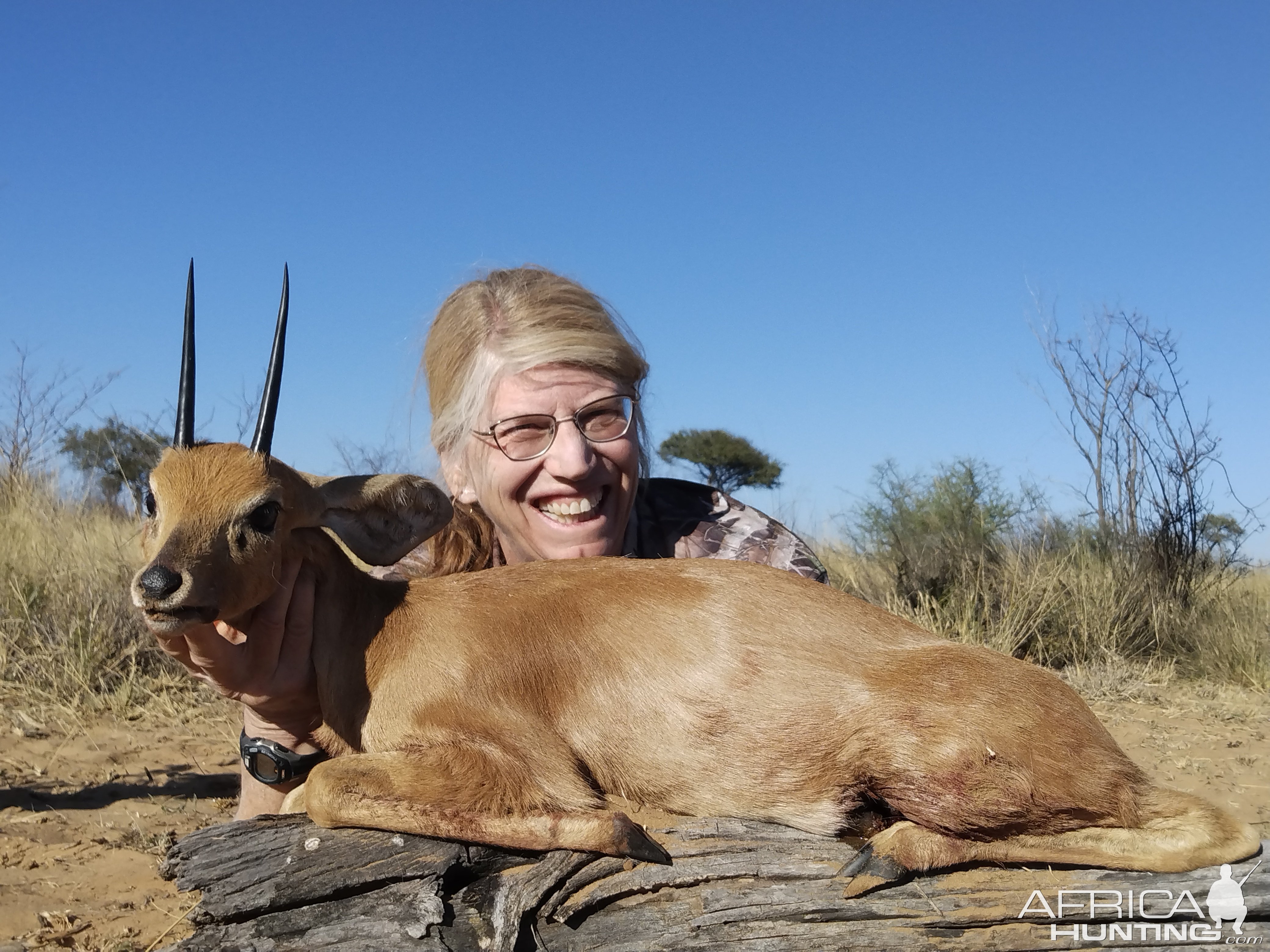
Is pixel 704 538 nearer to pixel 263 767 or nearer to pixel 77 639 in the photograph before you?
pixel 263 767

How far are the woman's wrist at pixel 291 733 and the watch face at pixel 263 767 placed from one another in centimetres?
7

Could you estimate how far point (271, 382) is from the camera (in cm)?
419

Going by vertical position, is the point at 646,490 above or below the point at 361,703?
above

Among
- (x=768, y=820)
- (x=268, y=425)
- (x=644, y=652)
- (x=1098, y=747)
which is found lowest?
(x=768, y=820)

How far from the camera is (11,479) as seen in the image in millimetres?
13336

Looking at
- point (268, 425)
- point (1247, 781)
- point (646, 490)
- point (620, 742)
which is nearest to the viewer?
point (620, 742)

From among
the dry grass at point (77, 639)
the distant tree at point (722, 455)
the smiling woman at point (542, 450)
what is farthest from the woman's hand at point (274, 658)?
the distant tree at point (722, 455)

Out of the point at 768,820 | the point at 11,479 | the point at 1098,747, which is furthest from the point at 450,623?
the point at 11,479

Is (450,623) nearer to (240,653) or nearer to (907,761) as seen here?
(240,653)

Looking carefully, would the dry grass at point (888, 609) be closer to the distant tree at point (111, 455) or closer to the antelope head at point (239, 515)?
the distant tree at point (111, 455)

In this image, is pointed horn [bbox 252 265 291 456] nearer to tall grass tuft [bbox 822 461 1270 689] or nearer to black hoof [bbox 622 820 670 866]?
black hoof [bbox 622 820 670 866]

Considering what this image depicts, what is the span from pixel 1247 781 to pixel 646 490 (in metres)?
5.08

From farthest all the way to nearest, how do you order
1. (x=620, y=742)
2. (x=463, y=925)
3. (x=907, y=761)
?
1. (x=620, y=742)
2. (x=907, y=761)
3. (x=463, y=925)

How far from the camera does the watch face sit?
432 cm
